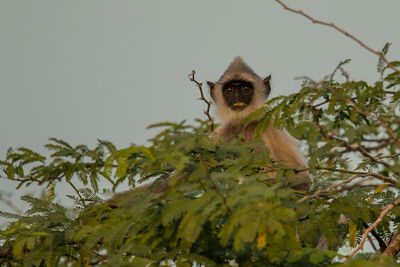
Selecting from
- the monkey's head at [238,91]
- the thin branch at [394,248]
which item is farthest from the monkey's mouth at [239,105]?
the thin branch at [394,248]

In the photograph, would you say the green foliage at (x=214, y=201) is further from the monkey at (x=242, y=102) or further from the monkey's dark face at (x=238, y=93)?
the monkey's dark face at (x=238, y=93)

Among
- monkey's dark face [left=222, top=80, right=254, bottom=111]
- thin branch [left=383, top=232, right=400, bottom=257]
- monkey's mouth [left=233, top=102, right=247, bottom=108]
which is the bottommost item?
thin branch [left=383, top=232, right=400, bottom=257]

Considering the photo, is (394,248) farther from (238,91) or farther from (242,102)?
(238,91)

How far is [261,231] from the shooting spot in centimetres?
211

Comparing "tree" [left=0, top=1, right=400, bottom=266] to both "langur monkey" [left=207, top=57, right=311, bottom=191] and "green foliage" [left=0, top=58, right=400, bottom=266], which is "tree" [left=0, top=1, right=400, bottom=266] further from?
"langur monkey" [left=207, top=57, right=311, bottom=191]

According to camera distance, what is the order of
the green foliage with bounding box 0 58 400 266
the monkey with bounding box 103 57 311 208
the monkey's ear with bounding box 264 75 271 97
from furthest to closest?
the monkey's ear with bounding box 264 75 271 97, the monkey with bounding box 103 57 311 208, the green foliage with bounding box 0 58 400 266

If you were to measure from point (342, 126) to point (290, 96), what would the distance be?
526 millimetres

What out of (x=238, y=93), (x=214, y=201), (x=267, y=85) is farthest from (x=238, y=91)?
(x=214, y=201)

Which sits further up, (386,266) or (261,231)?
(261,231)

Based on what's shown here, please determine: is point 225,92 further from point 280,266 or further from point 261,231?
point 261,231

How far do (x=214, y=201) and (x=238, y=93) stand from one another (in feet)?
17.8

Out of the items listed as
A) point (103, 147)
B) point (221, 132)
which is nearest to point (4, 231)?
point (103, 147)

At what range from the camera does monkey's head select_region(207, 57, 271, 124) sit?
7.34 meters

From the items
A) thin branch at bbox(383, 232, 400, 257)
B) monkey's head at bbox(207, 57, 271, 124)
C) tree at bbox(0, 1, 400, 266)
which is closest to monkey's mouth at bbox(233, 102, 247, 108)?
monkey's head at bbox(207, 57, 271, 124)
